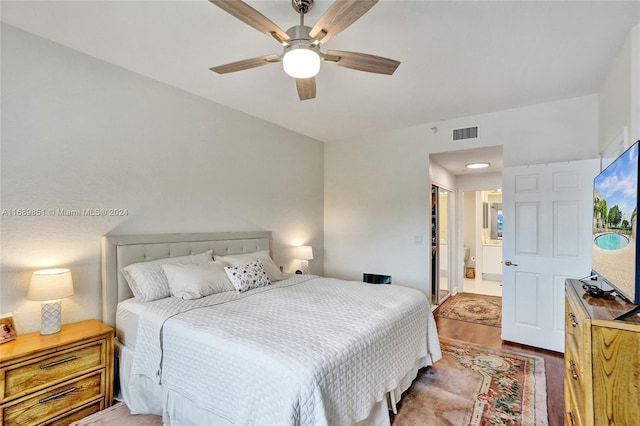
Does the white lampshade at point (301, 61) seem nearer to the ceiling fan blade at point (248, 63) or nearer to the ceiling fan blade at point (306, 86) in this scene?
the ceiling fan blade at point (248, 63)

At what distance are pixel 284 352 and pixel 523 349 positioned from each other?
306 centimetres

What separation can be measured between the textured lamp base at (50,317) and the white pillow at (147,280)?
48 centimetres

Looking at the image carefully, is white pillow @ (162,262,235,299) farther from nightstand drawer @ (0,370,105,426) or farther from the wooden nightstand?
nightstand drawer @ (0,370,105,426)

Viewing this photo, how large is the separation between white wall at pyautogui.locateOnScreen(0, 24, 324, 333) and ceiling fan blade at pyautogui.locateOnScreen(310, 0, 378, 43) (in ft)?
6.44

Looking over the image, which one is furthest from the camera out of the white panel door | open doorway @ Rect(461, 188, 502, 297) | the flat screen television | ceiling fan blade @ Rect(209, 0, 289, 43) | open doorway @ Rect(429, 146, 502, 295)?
open doorway @ Rect(461, 188, 502, 297)

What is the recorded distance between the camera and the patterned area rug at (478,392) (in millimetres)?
2131

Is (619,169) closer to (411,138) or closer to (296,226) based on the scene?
(411,138)

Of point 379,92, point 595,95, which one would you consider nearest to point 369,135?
point 379,92

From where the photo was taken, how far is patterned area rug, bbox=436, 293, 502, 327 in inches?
169

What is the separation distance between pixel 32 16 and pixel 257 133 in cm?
223

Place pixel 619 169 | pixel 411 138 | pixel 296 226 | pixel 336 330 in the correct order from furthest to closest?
pixel 296 226
pixel 411 138
pixel 336 330
pixel 619 169

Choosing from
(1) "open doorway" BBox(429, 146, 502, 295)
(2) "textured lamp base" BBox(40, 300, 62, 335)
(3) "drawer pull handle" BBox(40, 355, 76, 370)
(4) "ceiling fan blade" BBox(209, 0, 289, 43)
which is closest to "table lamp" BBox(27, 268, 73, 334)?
(2) "textured lamp base" BBox(40, 300, 62, 335)

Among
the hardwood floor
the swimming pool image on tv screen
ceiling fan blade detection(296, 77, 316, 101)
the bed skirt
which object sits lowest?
the hardwood floor

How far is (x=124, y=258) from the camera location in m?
2.58
